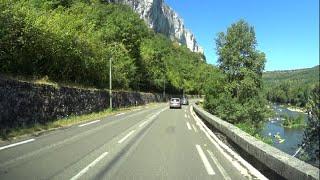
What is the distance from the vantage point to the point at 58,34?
3306 cm

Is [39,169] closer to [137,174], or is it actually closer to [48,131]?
[137,174]

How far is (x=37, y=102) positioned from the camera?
2491 cm

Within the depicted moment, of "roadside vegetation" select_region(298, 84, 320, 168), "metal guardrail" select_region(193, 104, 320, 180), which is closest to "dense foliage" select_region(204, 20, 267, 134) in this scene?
"metal guardrail" select_region(193, 104, 320, 180)

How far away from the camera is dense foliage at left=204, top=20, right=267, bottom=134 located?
4116cm

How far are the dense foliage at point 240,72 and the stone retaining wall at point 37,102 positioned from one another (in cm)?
1162

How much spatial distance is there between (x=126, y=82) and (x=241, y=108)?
1100 inches

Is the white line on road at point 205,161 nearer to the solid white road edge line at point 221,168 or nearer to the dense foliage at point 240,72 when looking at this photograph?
the solid white road edge line at point 221,168

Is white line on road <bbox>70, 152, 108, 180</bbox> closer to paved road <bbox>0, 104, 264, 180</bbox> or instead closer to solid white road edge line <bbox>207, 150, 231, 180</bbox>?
paved road <bbox>0, 104, 264, 180</bbox>

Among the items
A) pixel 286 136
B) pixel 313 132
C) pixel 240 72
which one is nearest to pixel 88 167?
pixel 313 132

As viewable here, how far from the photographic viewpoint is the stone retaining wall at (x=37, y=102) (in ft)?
68.5

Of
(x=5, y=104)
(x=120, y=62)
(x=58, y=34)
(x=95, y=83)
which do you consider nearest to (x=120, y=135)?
(x=5, y=104)

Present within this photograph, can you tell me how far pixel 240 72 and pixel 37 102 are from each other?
21.8 m

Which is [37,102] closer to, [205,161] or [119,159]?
[119,159]

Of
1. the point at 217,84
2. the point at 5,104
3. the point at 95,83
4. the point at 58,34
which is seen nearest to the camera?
→ the point at 5,104
